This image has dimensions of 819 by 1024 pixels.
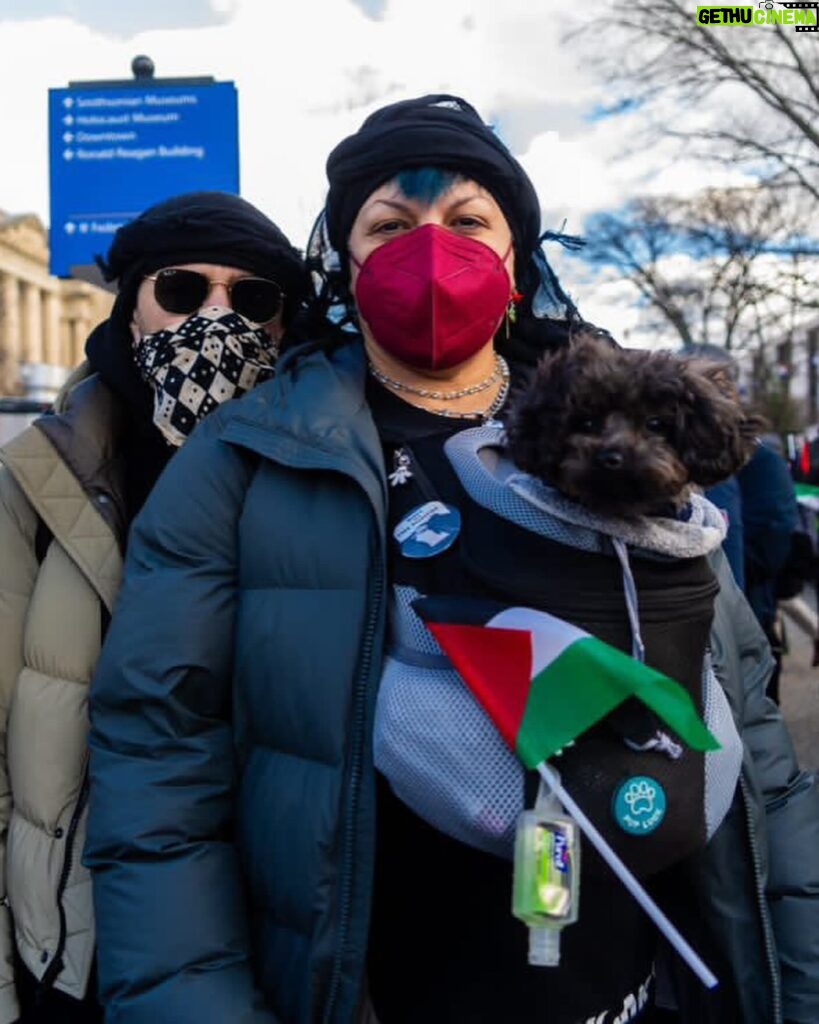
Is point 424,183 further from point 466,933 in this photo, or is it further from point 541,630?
point 466,933

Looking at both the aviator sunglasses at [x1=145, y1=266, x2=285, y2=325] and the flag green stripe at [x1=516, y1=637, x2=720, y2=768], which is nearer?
the flag green stripe at [x1=516, y1=637, x2=720, y2=768]

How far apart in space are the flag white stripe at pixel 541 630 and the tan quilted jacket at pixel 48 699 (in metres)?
0.83

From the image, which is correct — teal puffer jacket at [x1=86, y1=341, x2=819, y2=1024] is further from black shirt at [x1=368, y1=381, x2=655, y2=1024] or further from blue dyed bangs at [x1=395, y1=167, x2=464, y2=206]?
blue dyed bangs at [x1=395, y1=167, x2=464, y2=206]

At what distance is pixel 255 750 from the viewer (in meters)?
1.56

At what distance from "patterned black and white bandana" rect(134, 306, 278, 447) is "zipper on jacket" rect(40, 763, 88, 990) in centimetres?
72

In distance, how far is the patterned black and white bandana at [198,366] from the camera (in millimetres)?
2047

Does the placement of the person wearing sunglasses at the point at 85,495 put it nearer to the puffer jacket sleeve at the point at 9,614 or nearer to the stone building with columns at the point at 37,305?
the puffer jacket sleeve at the point at 9,614

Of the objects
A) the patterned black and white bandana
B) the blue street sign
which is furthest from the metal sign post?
the patterned black and white bandana

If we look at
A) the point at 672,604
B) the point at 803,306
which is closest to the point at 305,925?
the point at 672,604

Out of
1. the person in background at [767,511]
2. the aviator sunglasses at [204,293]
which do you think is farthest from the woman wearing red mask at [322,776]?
the person in background at [767,511]

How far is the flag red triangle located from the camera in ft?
4.38

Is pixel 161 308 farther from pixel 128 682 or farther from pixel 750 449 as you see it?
pixel 750 449

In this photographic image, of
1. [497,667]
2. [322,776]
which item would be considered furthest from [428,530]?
[322,776]

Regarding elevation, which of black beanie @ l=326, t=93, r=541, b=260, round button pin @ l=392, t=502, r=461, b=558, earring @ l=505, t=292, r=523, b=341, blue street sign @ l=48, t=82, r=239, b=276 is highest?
blue street sign @ l=48, t=82, r=239, b=276
